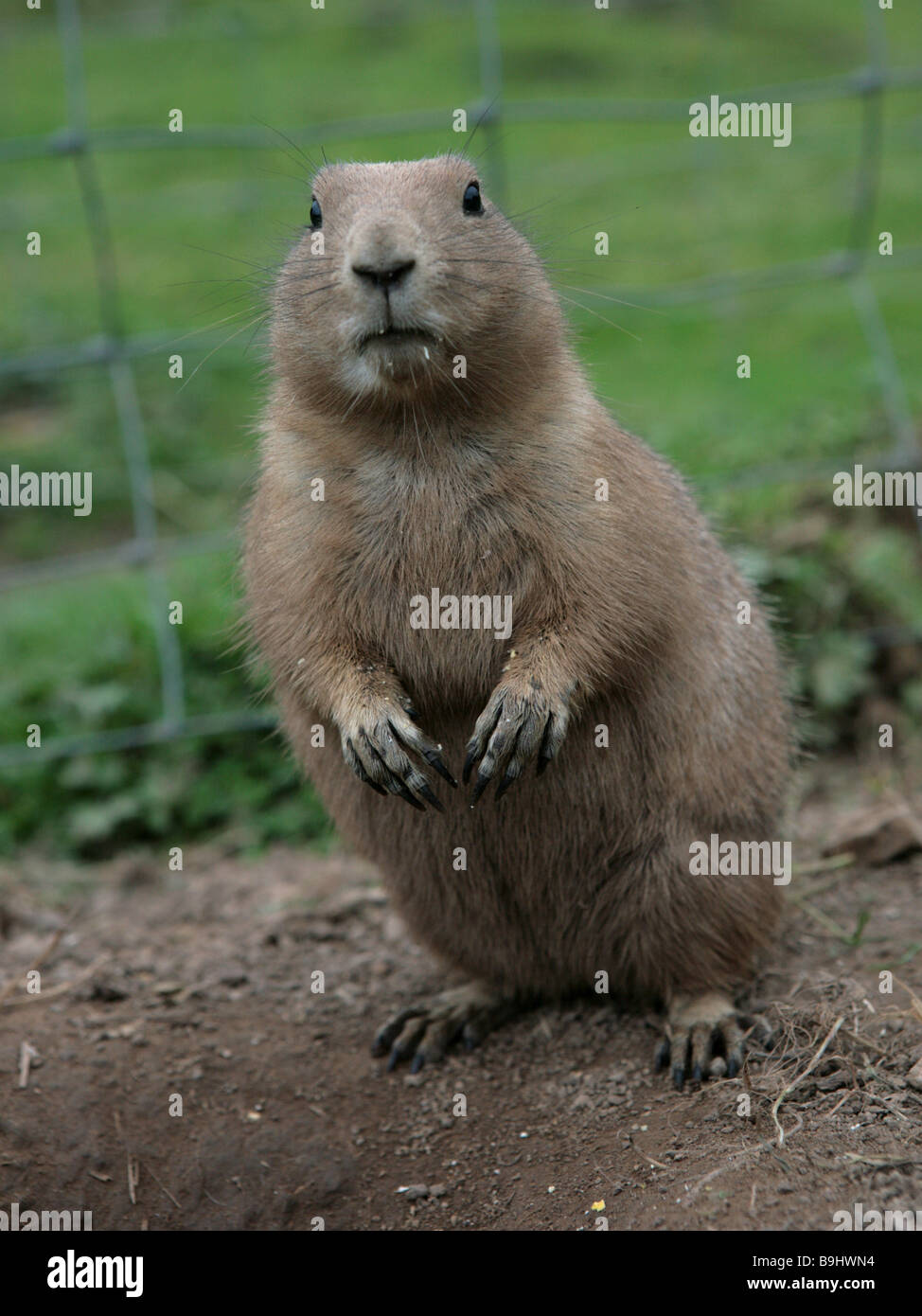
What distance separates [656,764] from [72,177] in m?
12.5

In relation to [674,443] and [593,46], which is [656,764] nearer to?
[674,443]

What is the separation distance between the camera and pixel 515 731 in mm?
3838

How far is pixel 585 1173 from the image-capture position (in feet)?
12.6

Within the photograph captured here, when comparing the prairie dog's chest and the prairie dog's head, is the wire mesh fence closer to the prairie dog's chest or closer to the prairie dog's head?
the prairie dog's head

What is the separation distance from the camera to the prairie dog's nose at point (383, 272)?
3.57 m

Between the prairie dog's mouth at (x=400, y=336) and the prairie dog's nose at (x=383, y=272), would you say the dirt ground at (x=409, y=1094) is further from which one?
the prairie dog's nose at (x=383, y=272)

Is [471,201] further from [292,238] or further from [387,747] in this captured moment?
[387,747]

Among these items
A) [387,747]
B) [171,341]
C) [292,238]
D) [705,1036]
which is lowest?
[705,1036]

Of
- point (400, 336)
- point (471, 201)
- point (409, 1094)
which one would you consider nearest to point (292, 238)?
point (471, 201)

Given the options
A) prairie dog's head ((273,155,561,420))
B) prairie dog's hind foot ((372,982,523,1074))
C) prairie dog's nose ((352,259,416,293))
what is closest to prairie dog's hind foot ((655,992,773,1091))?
prairie dog's hind foot ((372,982,523,1074))

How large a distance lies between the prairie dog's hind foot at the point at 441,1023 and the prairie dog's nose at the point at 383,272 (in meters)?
2.39

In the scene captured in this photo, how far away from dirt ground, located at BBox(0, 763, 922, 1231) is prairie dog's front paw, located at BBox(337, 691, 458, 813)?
105cm

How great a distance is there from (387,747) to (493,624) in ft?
1.46
